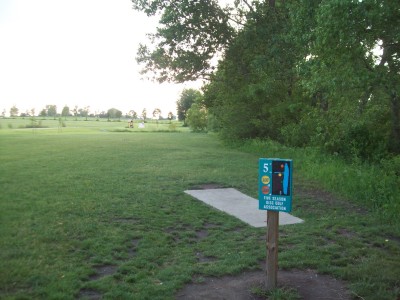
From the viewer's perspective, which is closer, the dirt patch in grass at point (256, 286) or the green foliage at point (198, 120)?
the dirt patch in grass at point (256, 286)

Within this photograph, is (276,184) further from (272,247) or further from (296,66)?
(296,66)

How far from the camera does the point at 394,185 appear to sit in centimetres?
852

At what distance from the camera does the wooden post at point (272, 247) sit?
401cm

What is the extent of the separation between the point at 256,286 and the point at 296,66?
32.3ft

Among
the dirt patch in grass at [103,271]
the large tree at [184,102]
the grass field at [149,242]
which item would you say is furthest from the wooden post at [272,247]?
the large tree at [184,102]

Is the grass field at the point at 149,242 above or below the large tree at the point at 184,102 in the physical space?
below

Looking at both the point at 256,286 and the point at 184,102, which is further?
the point at 184,102

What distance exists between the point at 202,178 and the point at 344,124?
5.88 meters

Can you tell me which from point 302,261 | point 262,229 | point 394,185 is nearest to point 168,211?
point 262,229

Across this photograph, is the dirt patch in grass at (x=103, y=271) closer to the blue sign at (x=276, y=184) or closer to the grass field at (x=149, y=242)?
the grass field at (x=149, y=242)

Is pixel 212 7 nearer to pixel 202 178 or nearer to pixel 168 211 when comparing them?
pixel 202 178

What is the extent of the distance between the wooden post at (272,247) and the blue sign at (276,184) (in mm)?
126

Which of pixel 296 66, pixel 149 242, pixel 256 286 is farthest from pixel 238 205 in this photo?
pixel 296 66

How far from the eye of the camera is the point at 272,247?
158 inches
